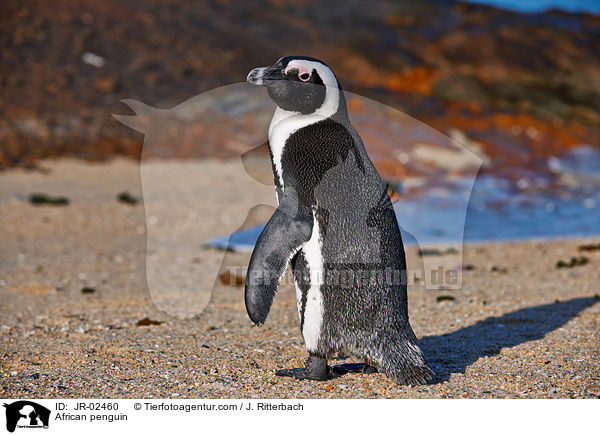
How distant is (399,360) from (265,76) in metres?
1.61

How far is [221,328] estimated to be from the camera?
5.15 metres

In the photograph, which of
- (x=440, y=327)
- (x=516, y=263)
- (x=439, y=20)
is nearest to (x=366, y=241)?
(x=440, y=327)

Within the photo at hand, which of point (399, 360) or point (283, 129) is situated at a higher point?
point (283, 129)

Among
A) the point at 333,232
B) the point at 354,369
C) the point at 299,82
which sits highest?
the point at 299,82

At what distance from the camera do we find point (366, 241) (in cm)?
361

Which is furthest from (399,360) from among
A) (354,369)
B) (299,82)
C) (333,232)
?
(299,82)

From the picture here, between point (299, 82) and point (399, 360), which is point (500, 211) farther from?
point (299, 82)

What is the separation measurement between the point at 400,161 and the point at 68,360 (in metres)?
9.54

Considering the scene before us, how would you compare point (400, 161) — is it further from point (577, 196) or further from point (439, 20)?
point (439, 20)

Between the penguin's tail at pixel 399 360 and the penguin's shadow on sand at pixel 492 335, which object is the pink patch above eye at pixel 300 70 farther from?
the penguin's shadow on sand at pixel 492 335

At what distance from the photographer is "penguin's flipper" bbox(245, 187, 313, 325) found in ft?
11.2

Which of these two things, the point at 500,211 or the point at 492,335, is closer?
the point at 492,335
